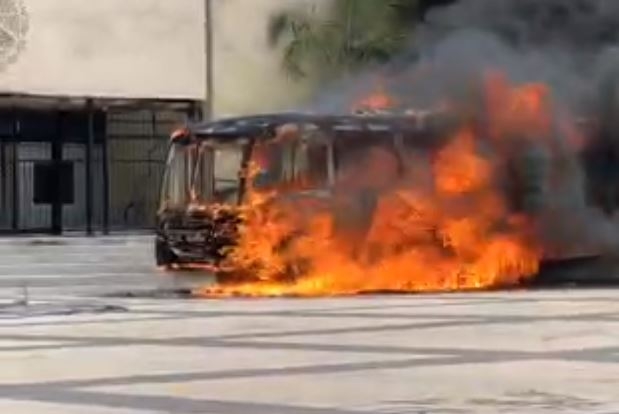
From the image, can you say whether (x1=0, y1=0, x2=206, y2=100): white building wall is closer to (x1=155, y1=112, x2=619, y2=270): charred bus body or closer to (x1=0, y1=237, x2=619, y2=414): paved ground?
(x1=155, y1=112, x2=619, y2=270): charred bus body

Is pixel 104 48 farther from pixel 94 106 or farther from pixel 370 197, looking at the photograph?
pixel 370 197

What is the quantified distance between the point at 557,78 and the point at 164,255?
556cm

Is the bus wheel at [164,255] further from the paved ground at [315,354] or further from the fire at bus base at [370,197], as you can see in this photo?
the paved ground at [315,354]

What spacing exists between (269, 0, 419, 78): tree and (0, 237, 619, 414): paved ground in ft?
18.7

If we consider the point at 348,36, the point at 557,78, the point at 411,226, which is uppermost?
the point at 348,36

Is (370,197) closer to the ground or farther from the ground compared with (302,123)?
closer to the ground

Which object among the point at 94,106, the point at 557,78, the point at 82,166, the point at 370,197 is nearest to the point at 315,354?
the point at 370,197

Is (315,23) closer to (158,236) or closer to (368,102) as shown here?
(368,102)

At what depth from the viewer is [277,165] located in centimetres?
1936

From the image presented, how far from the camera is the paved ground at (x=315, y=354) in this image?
8867mm

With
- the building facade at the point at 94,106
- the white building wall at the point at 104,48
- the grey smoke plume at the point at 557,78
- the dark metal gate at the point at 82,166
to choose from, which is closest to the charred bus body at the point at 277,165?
the grey smoke plume at the point at 557,78

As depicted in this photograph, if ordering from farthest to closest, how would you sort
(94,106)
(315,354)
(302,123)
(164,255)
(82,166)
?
(82,166), (94,106), (164,255), (302,123), (315,354)

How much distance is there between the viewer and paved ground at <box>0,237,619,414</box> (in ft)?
29.1

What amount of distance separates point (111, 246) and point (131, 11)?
20.8ft
